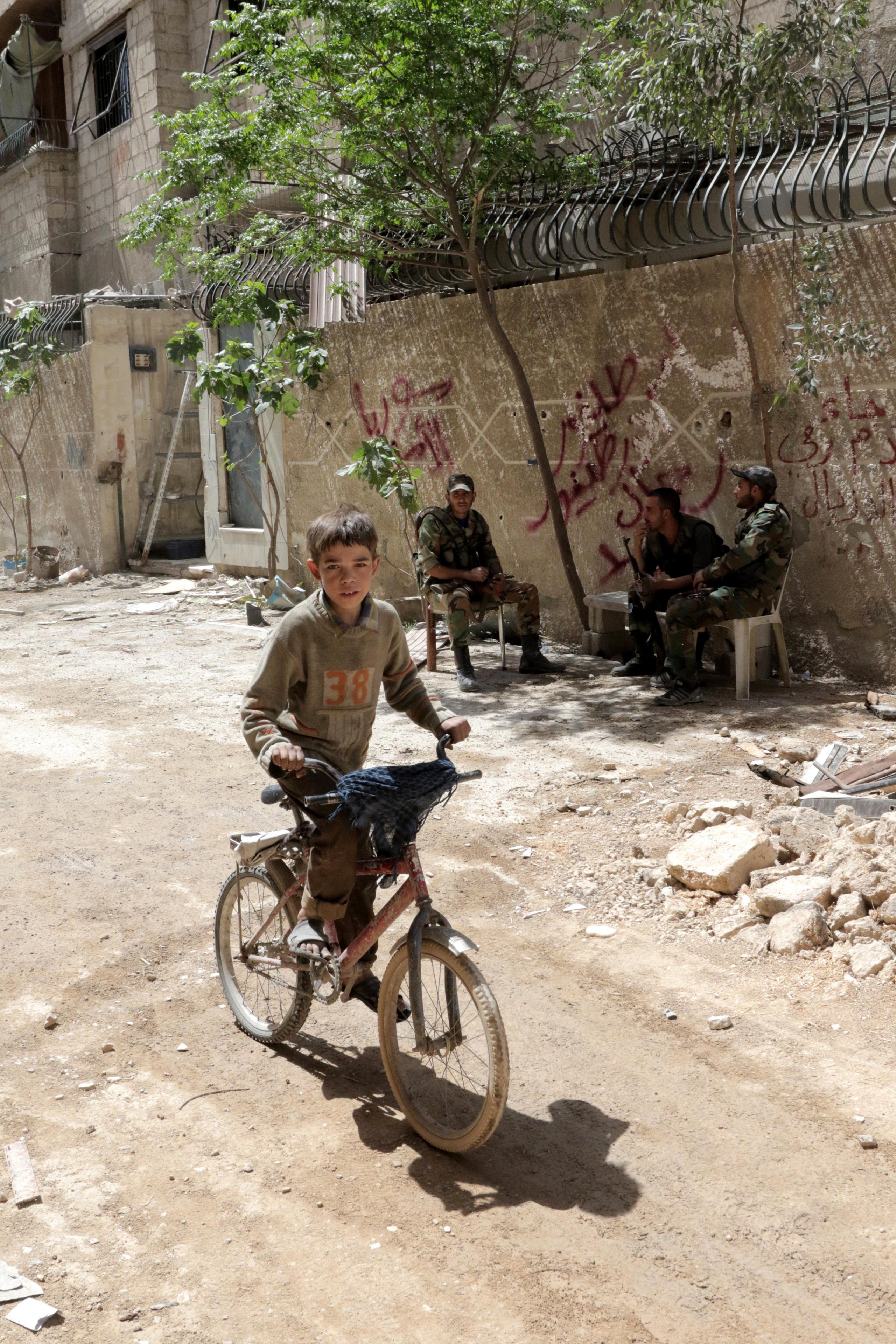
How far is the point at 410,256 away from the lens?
979 centimetres

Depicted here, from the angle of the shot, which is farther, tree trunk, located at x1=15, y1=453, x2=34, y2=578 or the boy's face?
tree trunk, located at x1=15, y1=453, x2=34, y2=578

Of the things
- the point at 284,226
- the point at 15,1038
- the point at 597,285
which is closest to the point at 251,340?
the point at 284,226

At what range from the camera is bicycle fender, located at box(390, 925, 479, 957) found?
2.69m

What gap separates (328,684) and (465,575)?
16.8ft

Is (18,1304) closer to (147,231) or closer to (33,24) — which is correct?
(147,231)

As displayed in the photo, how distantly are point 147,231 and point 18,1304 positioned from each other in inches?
343

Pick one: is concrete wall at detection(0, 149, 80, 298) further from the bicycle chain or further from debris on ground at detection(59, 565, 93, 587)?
the bicycle chain

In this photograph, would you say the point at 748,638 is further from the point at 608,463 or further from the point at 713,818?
the point at 713,818

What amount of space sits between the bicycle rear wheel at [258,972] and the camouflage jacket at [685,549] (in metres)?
4.45

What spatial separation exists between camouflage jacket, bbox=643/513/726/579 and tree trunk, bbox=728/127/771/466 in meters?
0.56

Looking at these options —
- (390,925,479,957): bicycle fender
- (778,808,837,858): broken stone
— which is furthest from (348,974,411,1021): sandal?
(778,808,837,858): broken stone

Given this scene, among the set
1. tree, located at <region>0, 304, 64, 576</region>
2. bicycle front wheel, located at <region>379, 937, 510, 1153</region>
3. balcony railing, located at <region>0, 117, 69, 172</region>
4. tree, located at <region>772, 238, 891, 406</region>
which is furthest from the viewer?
balcony railing, located at <region>0, 117, 69, 172</region>

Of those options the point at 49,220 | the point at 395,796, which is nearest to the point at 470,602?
the point at 395,796

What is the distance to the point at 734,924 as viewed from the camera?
4.06m
